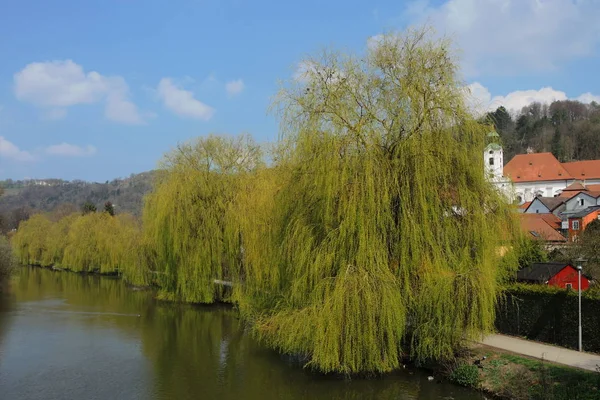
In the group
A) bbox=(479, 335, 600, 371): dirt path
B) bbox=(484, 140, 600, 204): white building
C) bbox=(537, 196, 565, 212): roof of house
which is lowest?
bbox=(479, 335, 600, 371): dirt path

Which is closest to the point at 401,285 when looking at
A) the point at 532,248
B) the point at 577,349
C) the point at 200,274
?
the point at 577,349

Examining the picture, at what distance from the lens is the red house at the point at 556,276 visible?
62.4 feet

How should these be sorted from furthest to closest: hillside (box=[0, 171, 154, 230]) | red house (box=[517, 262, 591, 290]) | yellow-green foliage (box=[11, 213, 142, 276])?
hillside (box=[0, 171, 154, 230]) → yellow-green foliage (box=[11, 213, 142, 276]) → red house (box=[517, 262, 591, 290])

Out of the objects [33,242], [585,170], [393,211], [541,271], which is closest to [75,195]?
[33,242]

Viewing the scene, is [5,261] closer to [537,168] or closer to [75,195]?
[537,168]

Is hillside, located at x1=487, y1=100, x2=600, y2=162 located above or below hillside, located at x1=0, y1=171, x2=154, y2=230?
above

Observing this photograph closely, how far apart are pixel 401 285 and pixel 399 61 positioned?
5936 mm

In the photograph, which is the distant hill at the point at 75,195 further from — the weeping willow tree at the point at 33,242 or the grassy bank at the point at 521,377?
the grassy bank at the point at 521,377

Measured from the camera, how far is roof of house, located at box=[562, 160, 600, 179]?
67250 mm

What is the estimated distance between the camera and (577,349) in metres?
14.4

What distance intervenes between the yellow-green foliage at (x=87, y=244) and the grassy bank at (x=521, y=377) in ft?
72.9

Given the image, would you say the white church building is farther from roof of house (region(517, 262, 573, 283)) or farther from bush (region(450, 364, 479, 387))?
bush (region(450, 364, 479, 387))

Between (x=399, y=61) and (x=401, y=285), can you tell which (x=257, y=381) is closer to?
(x=401, y=285)


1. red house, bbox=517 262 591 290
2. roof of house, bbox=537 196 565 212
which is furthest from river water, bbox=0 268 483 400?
roof of house, bbox=537 196 565 212
